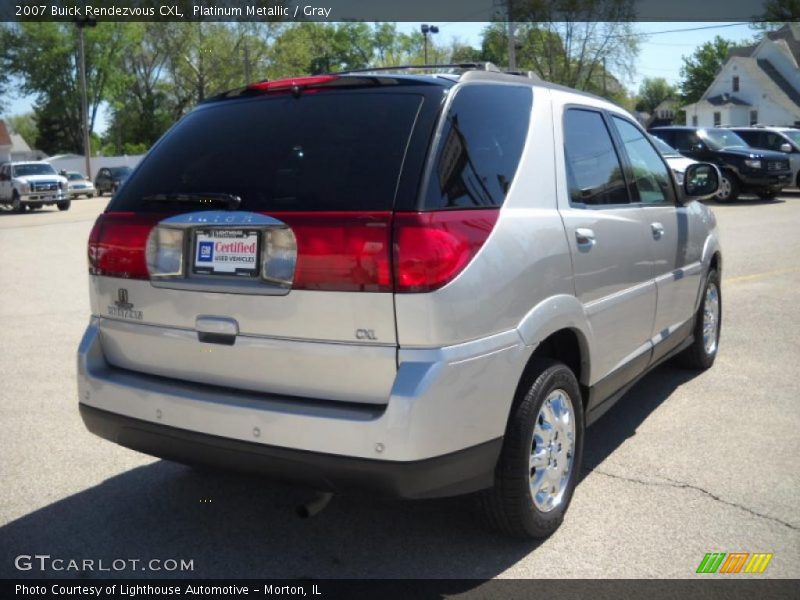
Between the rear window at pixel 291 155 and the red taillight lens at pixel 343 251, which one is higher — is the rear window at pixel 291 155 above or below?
above

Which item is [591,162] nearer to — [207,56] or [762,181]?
[762,181]

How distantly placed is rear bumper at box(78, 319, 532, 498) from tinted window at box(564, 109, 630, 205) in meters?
1.08

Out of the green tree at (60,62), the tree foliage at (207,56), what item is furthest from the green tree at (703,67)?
the green tree at (60,62)

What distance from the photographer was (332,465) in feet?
9.41

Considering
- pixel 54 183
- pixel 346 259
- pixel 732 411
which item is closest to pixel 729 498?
pixel 732 411

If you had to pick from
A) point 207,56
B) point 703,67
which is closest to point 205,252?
point 207,56

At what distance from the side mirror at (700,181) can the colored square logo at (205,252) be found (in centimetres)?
331

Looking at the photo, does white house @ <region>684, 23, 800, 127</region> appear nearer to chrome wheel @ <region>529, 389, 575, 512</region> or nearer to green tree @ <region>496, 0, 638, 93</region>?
green tree @ <region>496, 0, 638, 93</region>

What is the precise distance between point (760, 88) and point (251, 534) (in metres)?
66.9

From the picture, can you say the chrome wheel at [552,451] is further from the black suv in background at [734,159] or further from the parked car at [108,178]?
the parked car at [108,178]

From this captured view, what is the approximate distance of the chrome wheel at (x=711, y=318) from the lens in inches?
233

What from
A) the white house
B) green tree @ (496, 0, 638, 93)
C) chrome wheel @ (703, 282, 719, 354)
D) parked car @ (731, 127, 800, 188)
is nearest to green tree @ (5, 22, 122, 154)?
green tree @ (496, 0, 638, 93)

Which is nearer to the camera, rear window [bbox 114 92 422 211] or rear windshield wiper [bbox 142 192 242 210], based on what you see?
rear window [bbox 114 92 422 211]

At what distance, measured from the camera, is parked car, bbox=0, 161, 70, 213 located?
1185 inches
